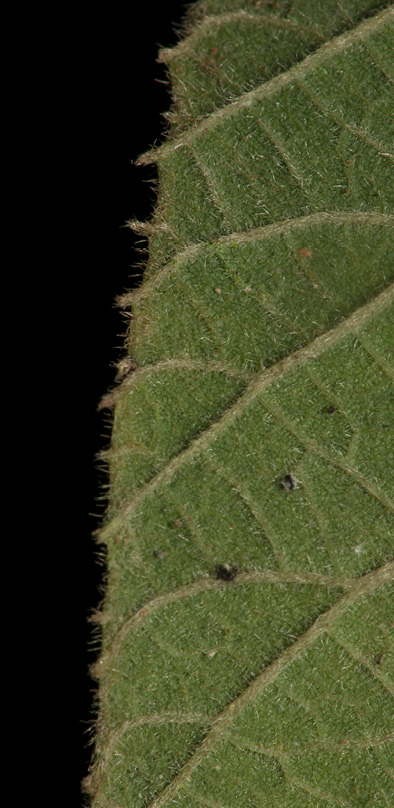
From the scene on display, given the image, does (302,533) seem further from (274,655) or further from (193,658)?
(193,658)

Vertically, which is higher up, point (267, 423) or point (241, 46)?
point (241, 46)

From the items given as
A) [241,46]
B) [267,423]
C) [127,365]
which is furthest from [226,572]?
[241,46]

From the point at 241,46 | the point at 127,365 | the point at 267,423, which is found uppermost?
the point at 241,46

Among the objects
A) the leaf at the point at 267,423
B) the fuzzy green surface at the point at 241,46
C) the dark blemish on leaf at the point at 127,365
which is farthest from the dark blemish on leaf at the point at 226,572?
the fuzzy green surface at the point at 241,46

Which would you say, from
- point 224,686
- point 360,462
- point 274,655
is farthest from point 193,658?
point 360,462

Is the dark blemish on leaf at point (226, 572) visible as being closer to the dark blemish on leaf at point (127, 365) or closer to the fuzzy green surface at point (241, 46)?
the dark blemish on leaf at point (127, 365)

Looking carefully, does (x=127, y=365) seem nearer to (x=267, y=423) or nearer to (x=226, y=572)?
(x=267, y=423)

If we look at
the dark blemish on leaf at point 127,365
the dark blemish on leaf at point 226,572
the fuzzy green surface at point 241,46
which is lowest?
the dark blemish on leaf at point 226,572
